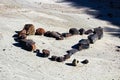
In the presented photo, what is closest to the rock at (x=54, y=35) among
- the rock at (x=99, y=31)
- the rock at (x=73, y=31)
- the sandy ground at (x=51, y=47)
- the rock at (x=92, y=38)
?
the sandy ground at (x=51, y=47)

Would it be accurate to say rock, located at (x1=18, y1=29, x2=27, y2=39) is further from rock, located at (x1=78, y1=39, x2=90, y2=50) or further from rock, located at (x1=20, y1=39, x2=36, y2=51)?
rock, located at (x1=78, y1=39, x2=90, y2=50)

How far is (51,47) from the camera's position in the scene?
11.2 m

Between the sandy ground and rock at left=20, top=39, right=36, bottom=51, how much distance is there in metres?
Answer: 0.13

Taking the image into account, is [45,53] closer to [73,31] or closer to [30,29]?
[30,29]

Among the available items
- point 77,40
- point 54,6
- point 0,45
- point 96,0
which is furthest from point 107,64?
point 96,0

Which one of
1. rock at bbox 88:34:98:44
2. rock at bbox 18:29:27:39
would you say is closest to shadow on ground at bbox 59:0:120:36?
rock at bbox 88:34:98:44

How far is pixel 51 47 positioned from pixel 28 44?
709mm

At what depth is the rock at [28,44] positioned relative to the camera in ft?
35.1

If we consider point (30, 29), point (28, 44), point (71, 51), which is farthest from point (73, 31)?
point (28, 44)

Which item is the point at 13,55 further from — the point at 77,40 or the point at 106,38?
the point at 106,38

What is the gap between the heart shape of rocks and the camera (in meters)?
10.6

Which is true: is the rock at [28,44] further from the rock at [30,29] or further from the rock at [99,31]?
the rock at [99,31]

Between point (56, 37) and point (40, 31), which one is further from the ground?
point (40, 31)

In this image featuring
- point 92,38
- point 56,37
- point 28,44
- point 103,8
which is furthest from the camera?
point 103,8
